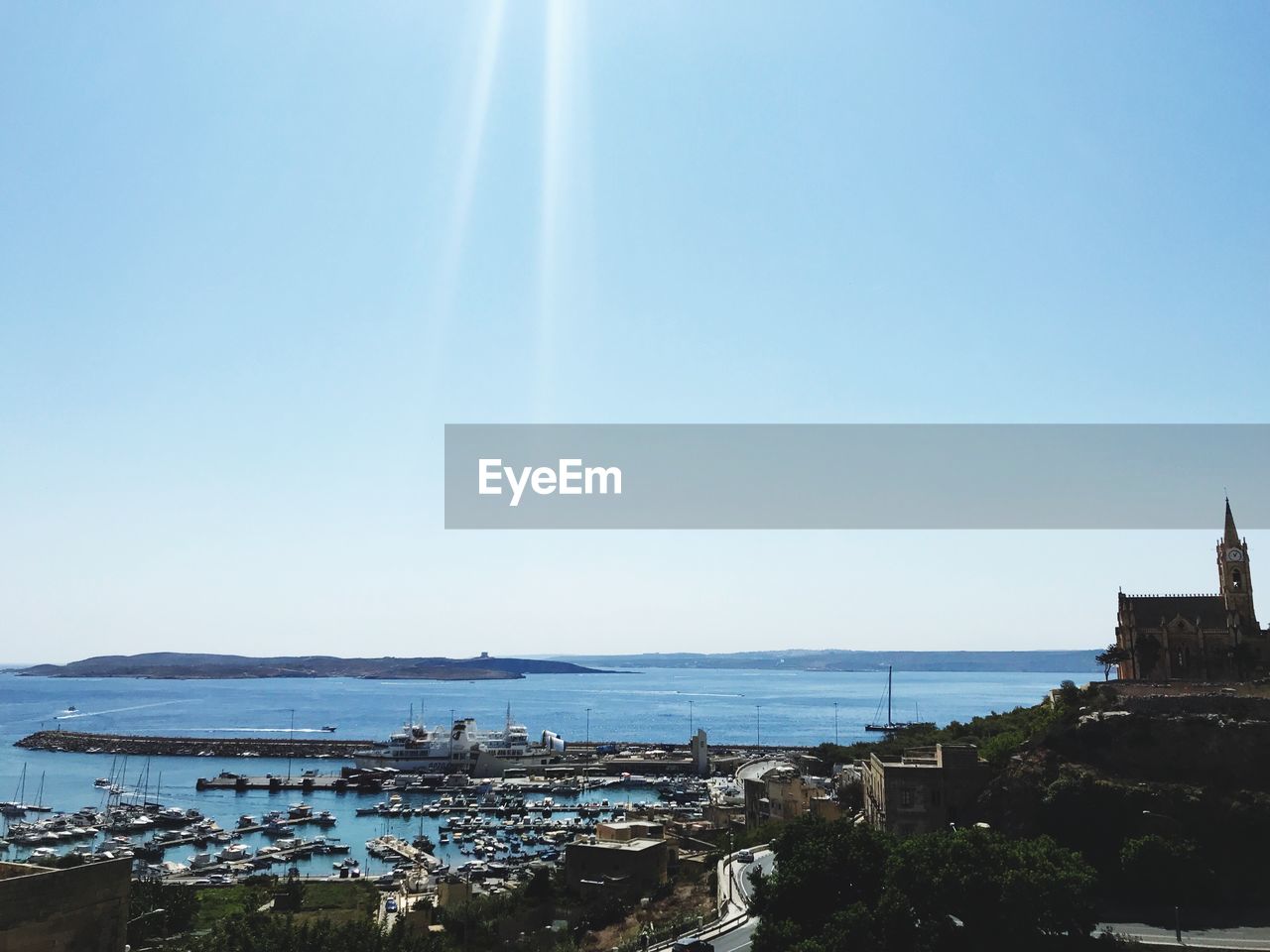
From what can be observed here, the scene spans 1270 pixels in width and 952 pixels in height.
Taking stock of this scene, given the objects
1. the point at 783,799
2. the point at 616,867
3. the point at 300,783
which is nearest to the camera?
the point at 616,867

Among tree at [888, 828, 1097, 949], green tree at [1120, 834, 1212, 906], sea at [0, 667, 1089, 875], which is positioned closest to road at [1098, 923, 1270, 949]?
green tree at [1120, 834, 1212, 906]

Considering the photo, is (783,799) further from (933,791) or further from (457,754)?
(457,754)

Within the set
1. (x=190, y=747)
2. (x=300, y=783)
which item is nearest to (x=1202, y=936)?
(x=300, y=783)

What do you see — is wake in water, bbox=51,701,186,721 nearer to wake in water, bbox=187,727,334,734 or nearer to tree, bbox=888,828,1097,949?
wake in water, bbox=187,727,334,734

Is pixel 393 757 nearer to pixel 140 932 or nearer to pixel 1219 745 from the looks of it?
pixel 140 932

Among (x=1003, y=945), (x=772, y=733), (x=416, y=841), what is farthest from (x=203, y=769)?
(x=1003, y=945)

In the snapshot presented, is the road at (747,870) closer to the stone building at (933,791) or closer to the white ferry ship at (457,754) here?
the stone building at (933,791)

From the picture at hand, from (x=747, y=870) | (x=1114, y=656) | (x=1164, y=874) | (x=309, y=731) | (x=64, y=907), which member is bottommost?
(x=309, y=731)
